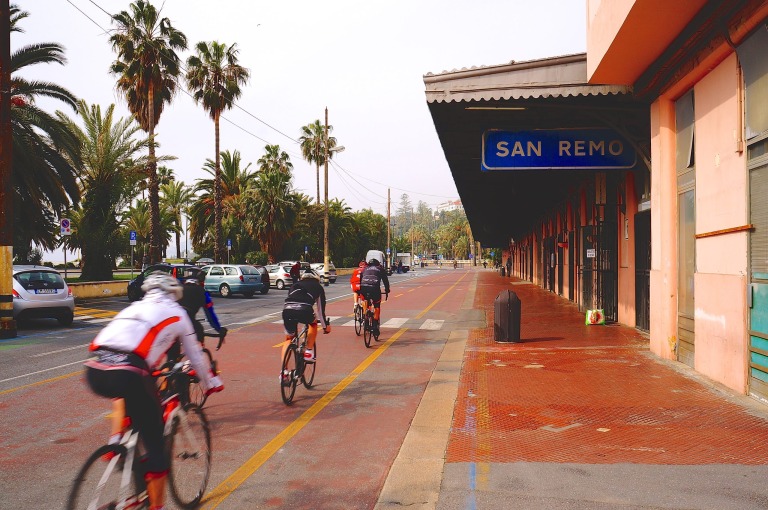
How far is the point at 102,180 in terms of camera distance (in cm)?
2997

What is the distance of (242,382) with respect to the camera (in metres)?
9.02

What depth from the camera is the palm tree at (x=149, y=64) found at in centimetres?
3138

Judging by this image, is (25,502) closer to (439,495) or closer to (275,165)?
(439,495)

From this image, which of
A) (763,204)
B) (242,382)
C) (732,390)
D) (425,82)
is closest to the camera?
(763,204)

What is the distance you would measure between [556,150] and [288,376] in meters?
7.32

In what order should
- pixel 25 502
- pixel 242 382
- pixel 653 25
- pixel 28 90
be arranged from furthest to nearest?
pixel 28 90 → pixel 242 382 → pixel 653 25 → pixel 25 502

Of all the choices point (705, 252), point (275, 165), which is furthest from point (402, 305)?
point (275, 165)

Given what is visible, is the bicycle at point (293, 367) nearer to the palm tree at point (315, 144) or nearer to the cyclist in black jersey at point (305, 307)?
the cyclist in black jersey at point (305, 307)

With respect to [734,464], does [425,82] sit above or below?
above

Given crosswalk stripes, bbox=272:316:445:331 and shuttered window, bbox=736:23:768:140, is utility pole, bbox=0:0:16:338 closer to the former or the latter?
crosswalk stripes, bbox=272:316:445:331

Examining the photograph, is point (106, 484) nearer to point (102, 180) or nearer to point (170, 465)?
point (170, 465)

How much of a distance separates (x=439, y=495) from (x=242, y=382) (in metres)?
4.99

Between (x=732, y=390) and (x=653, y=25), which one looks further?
(x=653, y=25)

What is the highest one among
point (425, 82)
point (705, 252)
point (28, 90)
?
point (28, 90)
